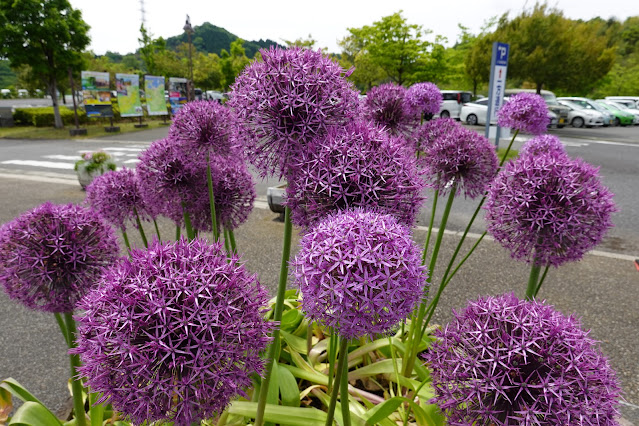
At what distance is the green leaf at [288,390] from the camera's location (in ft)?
8.49

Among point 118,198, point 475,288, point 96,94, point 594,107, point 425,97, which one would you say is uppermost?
point 594,107

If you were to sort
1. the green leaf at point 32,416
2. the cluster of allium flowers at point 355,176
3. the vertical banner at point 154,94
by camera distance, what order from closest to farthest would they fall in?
1. the cluster of allium flowers at point 355,176
2. the green leaf at point 32,416
3. the vertical banner at point 154,94

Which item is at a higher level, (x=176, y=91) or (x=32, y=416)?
(x=176, y=91)

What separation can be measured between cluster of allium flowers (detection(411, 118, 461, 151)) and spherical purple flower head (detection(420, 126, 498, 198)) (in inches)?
3.0

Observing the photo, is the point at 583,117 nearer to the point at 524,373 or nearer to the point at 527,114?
the point at 527,114

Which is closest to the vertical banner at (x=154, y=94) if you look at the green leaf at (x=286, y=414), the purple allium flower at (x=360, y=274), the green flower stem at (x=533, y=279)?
the green leaf at (x=286, y=414)

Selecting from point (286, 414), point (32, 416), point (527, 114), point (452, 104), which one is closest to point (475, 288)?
point (527, 114)

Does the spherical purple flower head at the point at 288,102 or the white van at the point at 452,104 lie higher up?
the white van at the point at 452,104

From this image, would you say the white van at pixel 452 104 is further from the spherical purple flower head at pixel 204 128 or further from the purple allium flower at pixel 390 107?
the spherical purple flower head at pixel 204 128

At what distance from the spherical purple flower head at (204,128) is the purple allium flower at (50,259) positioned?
688 mm

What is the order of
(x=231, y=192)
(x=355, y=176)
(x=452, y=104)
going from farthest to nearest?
(x=452, y=104)
(x=231, y=192)
(x=355, y=176)

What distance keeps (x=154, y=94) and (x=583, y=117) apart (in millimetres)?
30535

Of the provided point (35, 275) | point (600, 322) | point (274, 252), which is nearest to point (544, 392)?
point (35, 275)

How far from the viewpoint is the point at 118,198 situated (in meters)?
2.84
